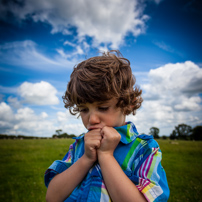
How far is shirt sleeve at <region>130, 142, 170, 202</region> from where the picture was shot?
1325mm

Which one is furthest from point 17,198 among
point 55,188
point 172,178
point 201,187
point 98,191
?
point 201,187

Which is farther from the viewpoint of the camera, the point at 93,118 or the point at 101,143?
the point at 93,118

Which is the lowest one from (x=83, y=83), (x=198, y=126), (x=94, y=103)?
(x=198, y=126)

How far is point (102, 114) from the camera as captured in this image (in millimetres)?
1718

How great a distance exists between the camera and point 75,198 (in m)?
1.59

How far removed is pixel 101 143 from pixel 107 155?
14 cm

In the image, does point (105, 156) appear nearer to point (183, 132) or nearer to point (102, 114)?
point (102, 114)

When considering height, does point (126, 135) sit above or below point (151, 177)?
above

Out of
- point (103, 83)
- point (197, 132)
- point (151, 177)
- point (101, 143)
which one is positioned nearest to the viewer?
point (151, 177)

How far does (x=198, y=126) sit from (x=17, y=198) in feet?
257

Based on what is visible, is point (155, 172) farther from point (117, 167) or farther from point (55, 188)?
point (55, 188)

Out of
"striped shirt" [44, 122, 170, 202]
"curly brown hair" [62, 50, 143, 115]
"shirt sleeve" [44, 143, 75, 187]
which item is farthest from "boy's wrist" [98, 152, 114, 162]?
"shirt sleeve" [44, 143, 75, 187]

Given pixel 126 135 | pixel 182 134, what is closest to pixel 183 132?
pixel 182 134

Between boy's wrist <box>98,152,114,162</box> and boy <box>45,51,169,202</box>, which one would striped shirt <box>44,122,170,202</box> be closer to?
boy <box>45,51,169,202</box>
